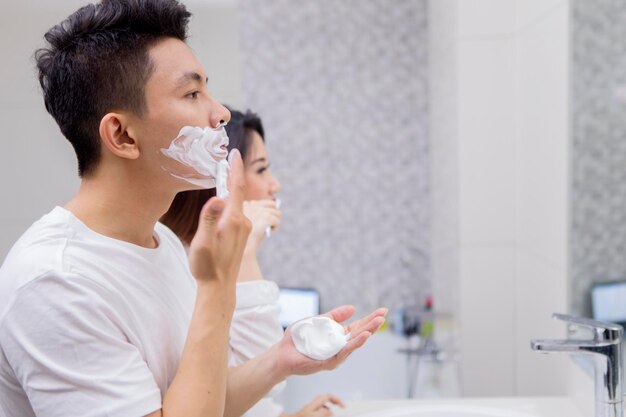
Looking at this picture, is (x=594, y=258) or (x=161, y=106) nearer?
(x=161, y=106)

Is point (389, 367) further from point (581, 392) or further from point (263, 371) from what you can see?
point (263, 371)

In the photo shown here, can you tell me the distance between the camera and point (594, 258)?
1346 millimetres

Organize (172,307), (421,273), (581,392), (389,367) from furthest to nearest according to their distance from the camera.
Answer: (421,273), (389,367), (581,392), (172,307)

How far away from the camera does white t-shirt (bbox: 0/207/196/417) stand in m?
0.71

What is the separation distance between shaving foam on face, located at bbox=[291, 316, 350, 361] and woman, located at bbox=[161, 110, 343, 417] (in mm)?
275

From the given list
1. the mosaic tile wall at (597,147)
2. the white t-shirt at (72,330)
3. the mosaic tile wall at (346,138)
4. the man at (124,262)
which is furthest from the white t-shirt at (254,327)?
the mosaic tile wall at (346,138)

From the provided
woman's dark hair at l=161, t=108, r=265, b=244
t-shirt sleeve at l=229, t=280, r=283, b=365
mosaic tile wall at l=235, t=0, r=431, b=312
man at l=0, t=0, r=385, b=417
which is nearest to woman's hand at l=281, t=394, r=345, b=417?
t-shirt sleeve at l=229, t=280, r=283, b=365

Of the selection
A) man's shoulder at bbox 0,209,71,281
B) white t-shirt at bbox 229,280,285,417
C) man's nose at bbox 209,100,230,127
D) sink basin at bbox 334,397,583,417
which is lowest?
sink basin at bbox 334,397,583,417

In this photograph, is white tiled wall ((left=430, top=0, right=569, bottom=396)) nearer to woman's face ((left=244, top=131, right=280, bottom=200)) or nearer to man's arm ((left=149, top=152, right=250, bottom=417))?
woman's face ((left=244, top=131, right=280, bottom=200))

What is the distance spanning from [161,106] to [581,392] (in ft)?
3.20

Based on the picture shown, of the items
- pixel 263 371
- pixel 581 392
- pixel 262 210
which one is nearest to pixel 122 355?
pixel 263 371

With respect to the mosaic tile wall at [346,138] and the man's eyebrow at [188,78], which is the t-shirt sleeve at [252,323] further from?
the mosaic tile wall at [346,138]

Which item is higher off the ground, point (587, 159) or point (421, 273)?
point (587, 159)

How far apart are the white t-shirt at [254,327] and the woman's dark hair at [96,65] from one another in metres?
0.45
